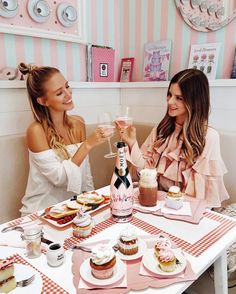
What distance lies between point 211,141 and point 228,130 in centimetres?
44

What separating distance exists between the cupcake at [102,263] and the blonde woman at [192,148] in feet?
2.63

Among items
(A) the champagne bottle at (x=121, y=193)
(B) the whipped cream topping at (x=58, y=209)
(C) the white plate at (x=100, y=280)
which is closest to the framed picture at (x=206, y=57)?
(A) the champagne bottle at (x=121, y=193)

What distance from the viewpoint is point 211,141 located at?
1.51m

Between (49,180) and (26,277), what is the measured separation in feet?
2.91

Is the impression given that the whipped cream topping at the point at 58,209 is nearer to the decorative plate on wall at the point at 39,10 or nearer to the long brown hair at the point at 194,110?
the long brown hair at the point at 194,110

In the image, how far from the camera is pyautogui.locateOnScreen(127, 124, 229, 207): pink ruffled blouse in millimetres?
1489

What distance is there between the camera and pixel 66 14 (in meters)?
2.03

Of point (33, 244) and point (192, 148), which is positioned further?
point (192, 148)

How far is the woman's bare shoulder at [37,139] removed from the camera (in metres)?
1.58

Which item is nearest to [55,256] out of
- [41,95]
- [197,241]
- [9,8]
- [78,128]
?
[197,241]

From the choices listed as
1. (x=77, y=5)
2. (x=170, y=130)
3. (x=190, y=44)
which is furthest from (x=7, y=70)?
(x=190, y=44)

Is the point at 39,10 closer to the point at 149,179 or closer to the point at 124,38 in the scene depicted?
the point at 124,38

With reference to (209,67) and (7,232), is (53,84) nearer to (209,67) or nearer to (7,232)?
(7,232)

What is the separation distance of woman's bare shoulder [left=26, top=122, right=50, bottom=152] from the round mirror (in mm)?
1312
